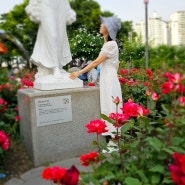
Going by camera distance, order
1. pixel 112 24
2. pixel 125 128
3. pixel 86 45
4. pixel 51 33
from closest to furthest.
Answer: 1. pixel 125 128
2. pixel 112 24
3. pixel 51 33
4. pixel 86 45

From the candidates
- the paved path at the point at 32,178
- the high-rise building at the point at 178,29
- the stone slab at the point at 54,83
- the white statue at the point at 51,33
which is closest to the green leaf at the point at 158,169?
the paved path at the point at 32,178

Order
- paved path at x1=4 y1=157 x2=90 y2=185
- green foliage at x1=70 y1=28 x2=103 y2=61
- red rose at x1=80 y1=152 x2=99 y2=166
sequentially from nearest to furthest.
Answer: red rose at x1=80 y1=152 x2=99 y2=166, paved path at x1=4 y1=157 x2=90 y2=185, green foliage at x1=70 y1=28 x2=103 y2=61

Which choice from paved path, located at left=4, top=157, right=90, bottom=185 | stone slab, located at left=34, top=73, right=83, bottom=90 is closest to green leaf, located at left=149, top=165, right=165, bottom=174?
paved path, located at left=4, top=157, right=90, bottom=185

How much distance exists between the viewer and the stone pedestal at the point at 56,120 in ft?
13.5

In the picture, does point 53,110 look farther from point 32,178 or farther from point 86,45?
point 86,45

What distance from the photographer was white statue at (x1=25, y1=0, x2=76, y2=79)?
14.2ft

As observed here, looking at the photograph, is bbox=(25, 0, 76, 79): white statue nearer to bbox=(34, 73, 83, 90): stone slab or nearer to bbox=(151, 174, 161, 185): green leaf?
bbox=(34, 73, 83, 90): stone slab

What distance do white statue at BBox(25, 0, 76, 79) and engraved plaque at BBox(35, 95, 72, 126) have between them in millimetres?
376

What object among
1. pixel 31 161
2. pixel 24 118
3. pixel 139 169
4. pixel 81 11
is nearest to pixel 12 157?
pixel 31 161

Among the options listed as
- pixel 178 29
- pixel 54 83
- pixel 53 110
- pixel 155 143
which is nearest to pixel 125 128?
pixel 155 143

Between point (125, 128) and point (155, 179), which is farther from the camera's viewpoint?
point (125, 128)

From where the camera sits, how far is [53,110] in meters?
4.21

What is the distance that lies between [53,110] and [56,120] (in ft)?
0.46

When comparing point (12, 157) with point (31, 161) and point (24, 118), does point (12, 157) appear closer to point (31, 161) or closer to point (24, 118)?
point (31, 161)
